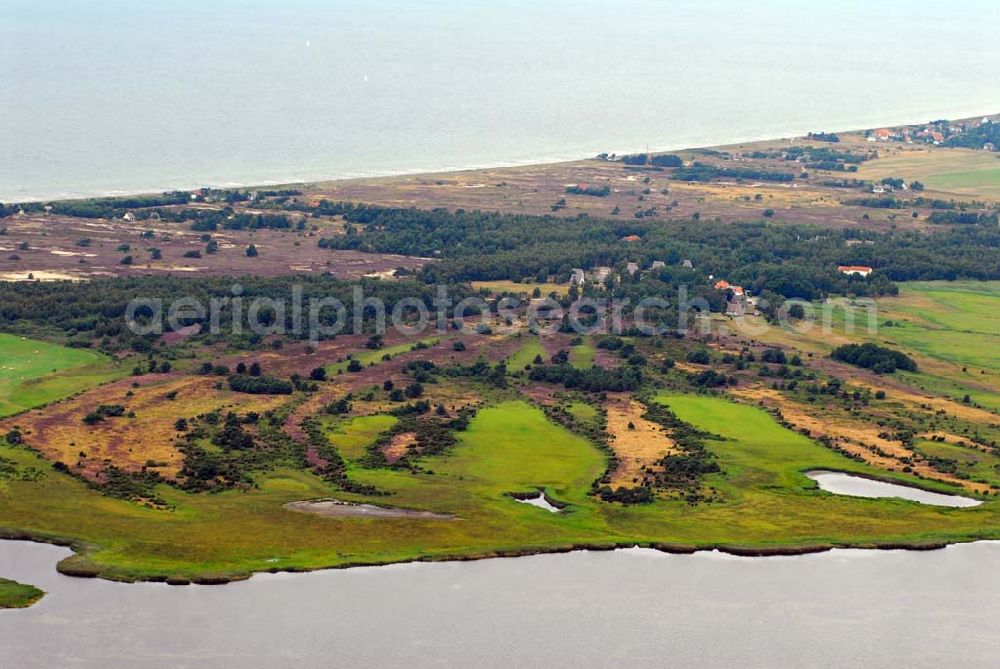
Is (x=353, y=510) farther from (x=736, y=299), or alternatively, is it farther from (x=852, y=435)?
(x=736, y=299)

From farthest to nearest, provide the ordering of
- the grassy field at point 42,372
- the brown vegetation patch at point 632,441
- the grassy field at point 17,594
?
1. the grassy field at point 42,372
2. the brown vegetation patch at point 632,441
3. the grassy field at point 17,594

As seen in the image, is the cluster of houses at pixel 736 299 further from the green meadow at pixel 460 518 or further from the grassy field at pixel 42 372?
the grassy field at pixel 42 372

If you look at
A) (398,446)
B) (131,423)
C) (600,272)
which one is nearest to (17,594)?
(131,423)

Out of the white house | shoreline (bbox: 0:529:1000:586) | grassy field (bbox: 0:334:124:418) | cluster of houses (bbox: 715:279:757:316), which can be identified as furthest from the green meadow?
the white house

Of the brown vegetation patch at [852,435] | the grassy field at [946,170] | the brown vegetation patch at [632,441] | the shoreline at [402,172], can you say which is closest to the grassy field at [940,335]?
the brown vegetation patch at [852,435]

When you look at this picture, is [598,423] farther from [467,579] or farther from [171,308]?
[171,308]
